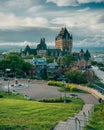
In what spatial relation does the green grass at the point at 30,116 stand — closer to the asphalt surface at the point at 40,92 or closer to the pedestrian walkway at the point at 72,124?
the pedestrian walkway at the point at 72,124

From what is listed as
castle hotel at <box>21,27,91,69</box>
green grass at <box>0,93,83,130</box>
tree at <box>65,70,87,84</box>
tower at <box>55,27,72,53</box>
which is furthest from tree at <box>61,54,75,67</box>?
green grass at <box>0,93,83,130</box>

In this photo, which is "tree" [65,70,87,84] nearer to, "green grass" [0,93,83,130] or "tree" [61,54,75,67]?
"green grass" [0,93,83,130]

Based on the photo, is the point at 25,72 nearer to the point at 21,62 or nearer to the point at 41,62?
the point at 21,62

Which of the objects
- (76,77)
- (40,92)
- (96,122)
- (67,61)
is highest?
(67,61)

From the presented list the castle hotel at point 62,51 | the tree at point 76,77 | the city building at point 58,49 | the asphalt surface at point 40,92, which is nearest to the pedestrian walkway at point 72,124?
the asphalt surface at point 40,92

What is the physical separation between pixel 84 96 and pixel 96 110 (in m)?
15.0

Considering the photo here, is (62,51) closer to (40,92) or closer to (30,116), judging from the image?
(40,92)

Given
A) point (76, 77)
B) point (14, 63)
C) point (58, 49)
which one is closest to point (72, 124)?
point (76, 77)

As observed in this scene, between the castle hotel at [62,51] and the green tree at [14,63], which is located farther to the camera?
the castle hotel at [62,51]

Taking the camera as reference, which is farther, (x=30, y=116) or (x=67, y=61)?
(x=67, y=61)

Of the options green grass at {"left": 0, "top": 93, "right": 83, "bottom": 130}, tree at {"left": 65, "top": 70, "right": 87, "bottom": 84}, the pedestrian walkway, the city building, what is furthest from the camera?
the city building

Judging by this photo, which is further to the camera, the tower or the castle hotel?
the tower

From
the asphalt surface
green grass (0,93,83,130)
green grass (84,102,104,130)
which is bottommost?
the asphalt surface

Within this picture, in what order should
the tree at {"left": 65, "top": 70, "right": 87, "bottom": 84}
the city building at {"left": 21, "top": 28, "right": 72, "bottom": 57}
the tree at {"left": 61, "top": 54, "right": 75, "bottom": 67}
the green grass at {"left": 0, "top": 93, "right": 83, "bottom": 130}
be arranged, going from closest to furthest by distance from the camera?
1. the green grass at {"left": 0, "top": 93, "right": 83, "bottom": 130}
2. the tree at {"left": 65, "top": 70, "right": 87, "bottom": 84}
3. the tree at {"left": 61, "top": 54, "right": 75, "bottom": 67}
4. the city building at {"left": 21, "top": 28, "right": 72, "bottom": 57}
